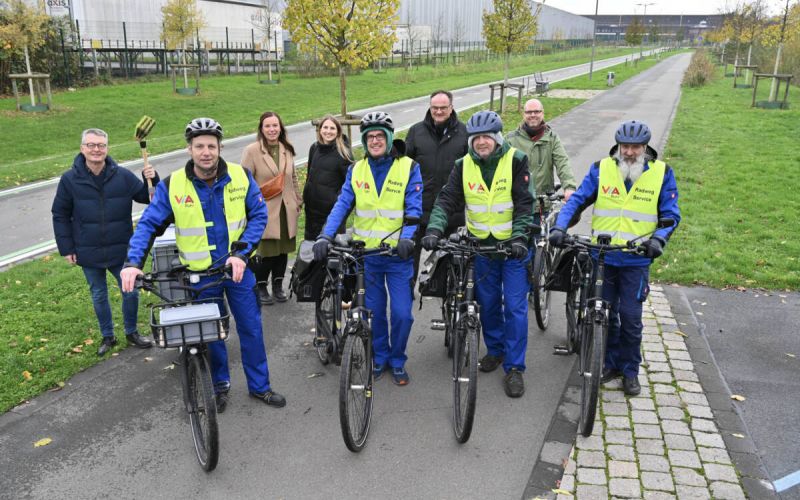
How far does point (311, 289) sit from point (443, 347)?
1.47 m

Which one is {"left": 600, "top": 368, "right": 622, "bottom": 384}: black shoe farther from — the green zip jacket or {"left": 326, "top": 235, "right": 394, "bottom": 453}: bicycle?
{"left": 326, "top": 235, "right": 394, "bottom": 453}: bicycle

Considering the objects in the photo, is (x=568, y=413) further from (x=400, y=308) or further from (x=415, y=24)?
(x=415, y=24)

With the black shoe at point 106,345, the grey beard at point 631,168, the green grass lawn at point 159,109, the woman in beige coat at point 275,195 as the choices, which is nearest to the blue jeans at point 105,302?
the black shoe at point 106,345

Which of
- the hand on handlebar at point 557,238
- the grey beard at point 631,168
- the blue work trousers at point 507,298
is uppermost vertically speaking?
the grey beard at point 631,168

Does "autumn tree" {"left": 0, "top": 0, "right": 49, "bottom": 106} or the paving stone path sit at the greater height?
"autumn tree" {"left": 0, "top": 0, "right": 49, "bottom": 106}

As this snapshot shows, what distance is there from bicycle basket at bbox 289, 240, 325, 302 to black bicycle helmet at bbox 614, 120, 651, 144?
8.32 ft

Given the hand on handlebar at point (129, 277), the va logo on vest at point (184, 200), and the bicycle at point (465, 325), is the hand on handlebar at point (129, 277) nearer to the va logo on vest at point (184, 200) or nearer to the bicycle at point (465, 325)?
the va logo on vest at point (184, 200)

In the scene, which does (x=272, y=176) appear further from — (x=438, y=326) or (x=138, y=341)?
(x=438, y=326)

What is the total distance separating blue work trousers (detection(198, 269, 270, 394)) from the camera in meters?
4.89

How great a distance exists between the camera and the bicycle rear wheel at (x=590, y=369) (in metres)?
4.67

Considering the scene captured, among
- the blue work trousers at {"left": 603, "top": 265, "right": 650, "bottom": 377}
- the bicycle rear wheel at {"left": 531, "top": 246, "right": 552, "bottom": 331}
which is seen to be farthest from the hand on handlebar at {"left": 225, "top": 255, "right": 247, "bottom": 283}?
the bicycle rear wheel at {"left": 531, "top": 246, "right": 552, "bottom": 331}

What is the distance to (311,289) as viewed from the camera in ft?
18.5

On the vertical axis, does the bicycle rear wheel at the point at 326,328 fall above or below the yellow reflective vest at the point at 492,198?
below

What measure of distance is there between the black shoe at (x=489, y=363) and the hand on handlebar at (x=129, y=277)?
117 inches
